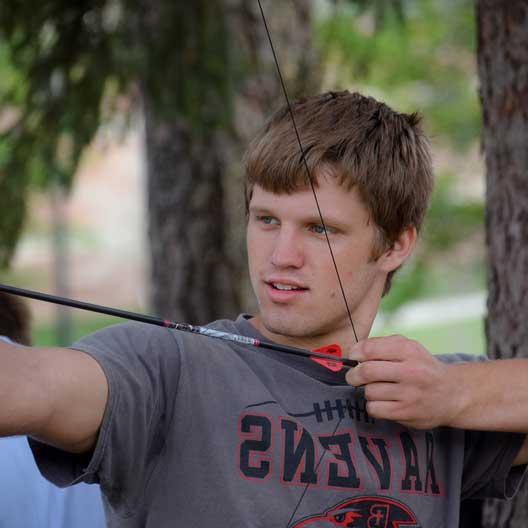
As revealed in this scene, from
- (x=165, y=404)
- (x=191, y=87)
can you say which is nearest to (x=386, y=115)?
(x=165, y=404)

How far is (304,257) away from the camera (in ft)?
6.07

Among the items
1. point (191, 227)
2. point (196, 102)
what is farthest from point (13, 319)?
point (191, 227)

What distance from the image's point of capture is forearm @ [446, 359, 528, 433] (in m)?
1.85

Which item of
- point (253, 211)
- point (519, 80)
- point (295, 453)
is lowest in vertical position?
point (295, 453)

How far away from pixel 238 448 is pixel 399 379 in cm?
31

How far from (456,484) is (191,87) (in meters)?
2.48

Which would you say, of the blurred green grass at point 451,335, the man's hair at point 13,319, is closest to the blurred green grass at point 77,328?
the blurred green grass at point 451,335

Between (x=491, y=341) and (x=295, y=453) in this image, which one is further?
(x=491, y=341)

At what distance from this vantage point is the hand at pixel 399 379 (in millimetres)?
1716

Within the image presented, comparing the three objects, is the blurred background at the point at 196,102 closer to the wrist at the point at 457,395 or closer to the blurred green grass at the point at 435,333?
the wrist at the point at 457,395

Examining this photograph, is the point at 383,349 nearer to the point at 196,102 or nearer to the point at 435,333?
the point at 196,102

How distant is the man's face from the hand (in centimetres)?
16

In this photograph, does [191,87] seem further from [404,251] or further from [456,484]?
[456,484]

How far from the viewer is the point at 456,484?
1938 mm
